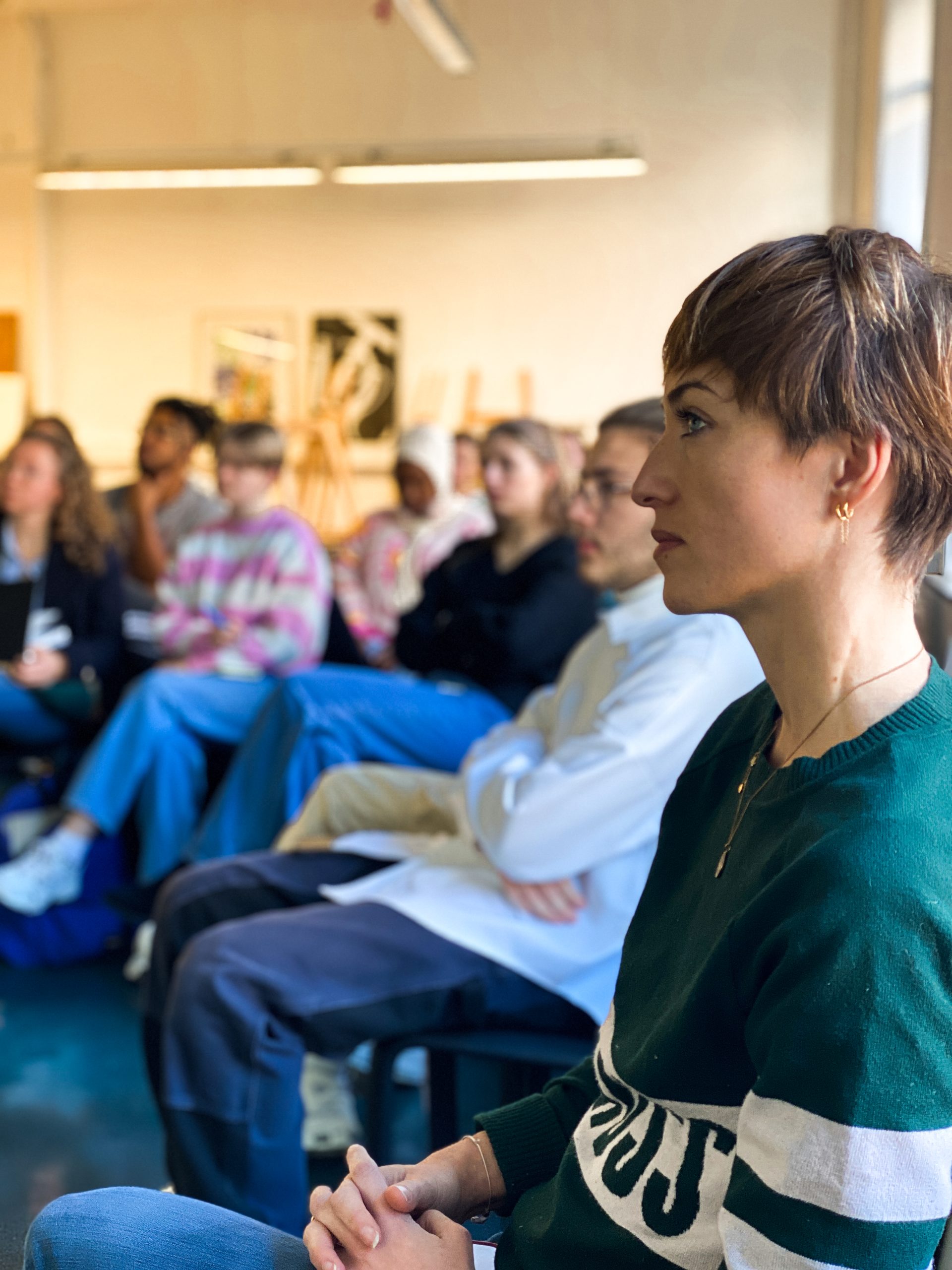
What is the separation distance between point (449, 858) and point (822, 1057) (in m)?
1.32

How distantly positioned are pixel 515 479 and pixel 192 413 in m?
2.44

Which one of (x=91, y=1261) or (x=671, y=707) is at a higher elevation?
(x=671, y=707)

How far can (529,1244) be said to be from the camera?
92 centimetres

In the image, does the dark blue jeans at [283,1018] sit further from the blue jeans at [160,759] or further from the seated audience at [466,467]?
the seated audience at [466,467]

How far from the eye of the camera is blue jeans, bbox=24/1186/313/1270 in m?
0.92

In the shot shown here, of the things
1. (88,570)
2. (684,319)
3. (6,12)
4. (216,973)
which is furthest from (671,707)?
(6,12)

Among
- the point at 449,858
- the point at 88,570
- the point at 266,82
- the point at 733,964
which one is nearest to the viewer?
the point at 733,964

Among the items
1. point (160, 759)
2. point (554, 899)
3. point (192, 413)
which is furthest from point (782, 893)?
point (192, 413)

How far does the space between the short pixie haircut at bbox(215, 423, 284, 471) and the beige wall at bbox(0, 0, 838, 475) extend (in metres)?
4.66

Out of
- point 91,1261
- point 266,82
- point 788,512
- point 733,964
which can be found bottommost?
point 91,1261

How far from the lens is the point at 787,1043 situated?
0.70m

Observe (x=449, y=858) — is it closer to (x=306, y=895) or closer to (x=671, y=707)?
(x=306, y=895)

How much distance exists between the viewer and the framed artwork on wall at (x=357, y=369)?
866 cm

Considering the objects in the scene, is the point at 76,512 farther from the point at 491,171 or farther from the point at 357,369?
the point at 491,171
